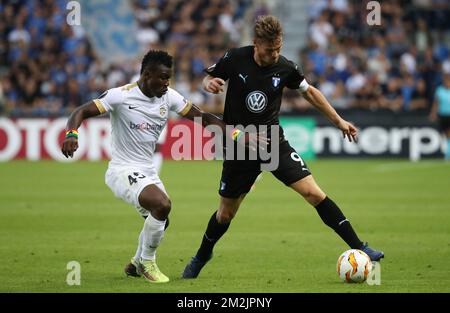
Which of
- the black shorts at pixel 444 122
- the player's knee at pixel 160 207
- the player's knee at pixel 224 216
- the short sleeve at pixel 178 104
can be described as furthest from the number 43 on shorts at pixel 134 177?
the black shorts at pixel 444 122

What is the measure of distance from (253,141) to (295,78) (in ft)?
2.89

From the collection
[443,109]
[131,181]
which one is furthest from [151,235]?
[443,109]

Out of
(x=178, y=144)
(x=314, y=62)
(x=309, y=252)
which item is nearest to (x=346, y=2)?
(x=314, y=62)

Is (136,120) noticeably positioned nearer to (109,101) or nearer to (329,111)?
(109,101)

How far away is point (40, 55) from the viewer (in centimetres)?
2809

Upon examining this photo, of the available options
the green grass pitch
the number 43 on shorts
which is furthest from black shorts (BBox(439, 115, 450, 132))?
the number 43 on shorts

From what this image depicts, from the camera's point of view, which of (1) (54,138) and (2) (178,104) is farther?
(1) (54,138)

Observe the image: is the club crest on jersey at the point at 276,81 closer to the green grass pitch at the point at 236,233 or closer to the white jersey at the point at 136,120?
the white jersey at the point at 136,120

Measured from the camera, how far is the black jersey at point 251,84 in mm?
8797

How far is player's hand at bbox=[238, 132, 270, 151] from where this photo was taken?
8492mm

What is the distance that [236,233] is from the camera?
496 inches

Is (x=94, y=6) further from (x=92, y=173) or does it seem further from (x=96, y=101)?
(x=96, y=101)

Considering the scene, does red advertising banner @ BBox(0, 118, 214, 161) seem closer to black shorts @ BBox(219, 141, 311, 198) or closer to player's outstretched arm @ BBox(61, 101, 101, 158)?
black shorts @ BBox(219, 141, 311, 198)

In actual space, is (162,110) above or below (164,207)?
above
